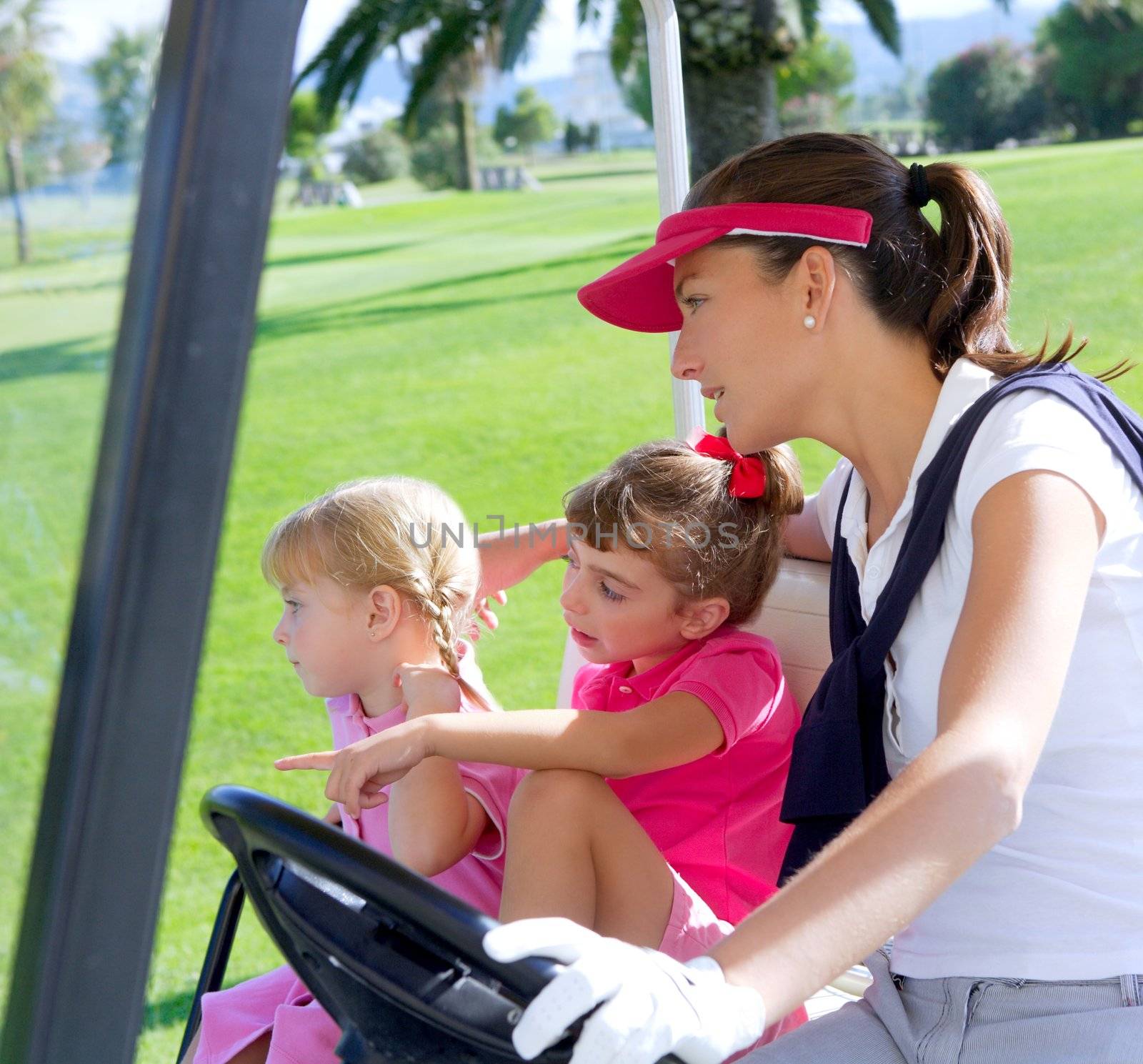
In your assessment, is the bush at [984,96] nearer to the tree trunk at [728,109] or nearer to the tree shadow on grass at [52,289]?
the tree trunk at [728,109]

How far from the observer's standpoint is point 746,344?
1681mm

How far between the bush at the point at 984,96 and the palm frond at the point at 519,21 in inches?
393

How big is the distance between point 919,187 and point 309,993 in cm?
123

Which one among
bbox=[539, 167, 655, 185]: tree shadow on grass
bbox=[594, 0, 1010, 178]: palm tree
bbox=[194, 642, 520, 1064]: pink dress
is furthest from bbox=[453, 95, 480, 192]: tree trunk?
bbox=[194, 642, 520, 1064]: pink dress

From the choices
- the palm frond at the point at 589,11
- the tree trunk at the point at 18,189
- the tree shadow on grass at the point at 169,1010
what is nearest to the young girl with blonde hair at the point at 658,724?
the tree trunk at the point at 18,189

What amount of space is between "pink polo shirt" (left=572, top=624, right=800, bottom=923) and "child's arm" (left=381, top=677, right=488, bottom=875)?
273 mm

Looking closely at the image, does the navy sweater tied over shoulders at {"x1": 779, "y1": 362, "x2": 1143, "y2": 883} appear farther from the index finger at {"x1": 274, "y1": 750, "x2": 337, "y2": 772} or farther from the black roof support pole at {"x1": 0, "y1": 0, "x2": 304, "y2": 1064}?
the black roof support pole at {"x1": 0, "y1": 0, "x2": 304, "y2": 1064}

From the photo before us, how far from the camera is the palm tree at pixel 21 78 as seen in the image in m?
0.90

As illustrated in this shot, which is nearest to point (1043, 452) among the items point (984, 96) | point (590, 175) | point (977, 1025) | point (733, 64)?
point (977, 1025)

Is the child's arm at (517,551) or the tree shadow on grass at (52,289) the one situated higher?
the tree shadow on grass at (52,289)

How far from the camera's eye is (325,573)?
2.02 meters

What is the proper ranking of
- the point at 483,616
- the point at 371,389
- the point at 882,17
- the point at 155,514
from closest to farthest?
the point at 155,514
the point at 483,616
the point at 882,17
the point at 371,389

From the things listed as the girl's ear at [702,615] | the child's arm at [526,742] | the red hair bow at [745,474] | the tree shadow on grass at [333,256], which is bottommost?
the child's arm at [526,742]

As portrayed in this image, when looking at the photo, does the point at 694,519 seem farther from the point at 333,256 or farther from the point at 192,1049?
the point at 333,256
